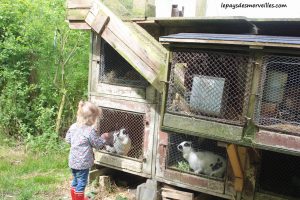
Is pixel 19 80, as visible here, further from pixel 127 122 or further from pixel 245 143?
pixel 245 143

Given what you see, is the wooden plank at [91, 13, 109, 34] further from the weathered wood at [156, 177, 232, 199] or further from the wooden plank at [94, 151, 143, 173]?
the weathered wood at [156, 177, 232, 199]

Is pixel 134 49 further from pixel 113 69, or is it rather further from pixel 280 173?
pixel 280 173

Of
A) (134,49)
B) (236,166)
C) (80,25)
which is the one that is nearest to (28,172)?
(80,25)

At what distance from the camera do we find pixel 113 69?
6262 millimetres

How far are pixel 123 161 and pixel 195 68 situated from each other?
7.76 ft

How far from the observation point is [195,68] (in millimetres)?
4395

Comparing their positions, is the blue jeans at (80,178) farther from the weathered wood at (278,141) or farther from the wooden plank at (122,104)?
the weathered wood at (278,141)

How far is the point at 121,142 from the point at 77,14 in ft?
6.95

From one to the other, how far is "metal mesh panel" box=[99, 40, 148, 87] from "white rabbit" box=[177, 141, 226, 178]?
139 cm

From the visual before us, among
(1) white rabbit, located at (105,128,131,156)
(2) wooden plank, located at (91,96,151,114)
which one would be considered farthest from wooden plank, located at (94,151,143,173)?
(2) wooden plank, located at (91,96,151,114)

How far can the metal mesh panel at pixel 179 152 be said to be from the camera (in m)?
5.42

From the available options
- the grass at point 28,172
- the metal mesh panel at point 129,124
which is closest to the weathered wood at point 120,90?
the metal mesh panel at point 129,124

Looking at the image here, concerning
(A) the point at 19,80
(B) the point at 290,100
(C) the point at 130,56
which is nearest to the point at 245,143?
(B) the point at 290,100

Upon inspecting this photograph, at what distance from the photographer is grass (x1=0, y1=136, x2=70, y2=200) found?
6148mm
